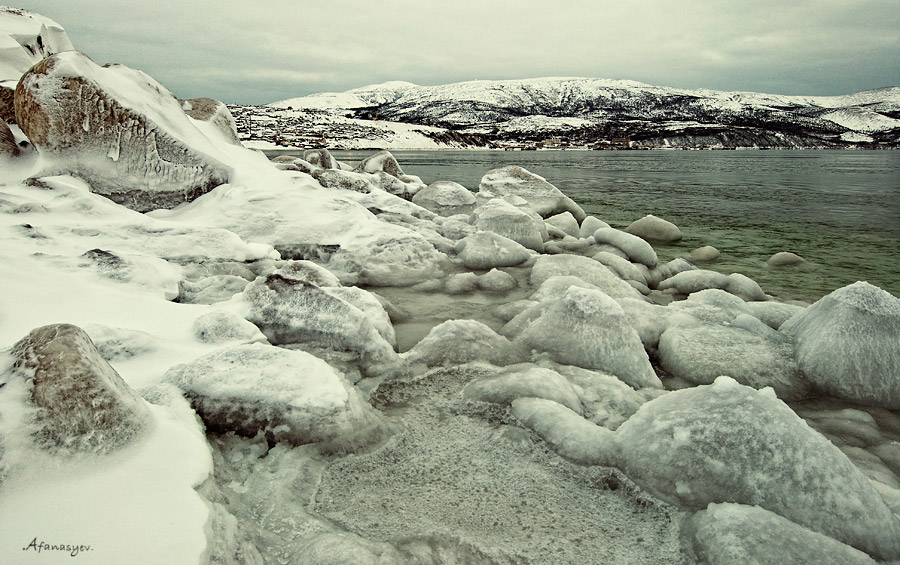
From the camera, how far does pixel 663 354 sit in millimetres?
3982

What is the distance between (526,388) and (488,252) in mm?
3707

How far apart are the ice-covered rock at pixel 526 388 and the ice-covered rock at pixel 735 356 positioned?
128 cm

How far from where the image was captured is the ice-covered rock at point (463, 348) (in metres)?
3.54

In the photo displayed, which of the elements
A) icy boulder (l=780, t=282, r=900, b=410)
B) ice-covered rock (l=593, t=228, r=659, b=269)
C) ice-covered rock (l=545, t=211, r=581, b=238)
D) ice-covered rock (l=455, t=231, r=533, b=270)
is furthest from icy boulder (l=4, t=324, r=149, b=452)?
ice-covered rock (l=545, t=211, r=581, b=238)

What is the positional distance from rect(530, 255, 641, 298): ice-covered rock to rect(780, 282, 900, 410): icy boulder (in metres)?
1.97

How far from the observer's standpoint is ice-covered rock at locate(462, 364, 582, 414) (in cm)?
290

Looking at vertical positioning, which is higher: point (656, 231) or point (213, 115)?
point (213, 115)

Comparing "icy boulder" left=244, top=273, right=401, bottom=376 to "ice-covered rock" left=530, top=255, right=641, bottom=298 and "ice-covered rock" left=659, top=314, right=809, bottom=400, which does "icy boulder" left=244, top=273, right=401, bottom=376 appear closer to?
"ice-covered rock" left=659, top=314, right=809, bottom=400

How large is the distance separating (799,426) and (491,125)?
12308 cm

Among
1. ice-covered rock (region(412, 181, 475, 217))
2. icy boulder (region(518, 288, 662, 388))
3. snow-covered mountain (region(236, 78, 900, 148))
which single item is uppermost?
snow-covered mountain (region(236, 78, 900, 148))

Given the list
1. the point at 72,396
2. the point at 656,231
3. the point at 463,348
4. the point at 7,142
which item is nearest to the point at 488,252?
the point at 463,348

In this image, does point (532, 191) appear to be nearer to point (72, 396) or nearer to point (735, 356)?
point (735, 356)

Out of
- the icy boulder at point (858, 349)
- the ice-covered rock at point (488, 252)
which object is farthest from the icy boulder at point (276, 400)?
the ice-covered rock at point (488, 252)

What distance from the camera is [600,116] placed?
143750mm
